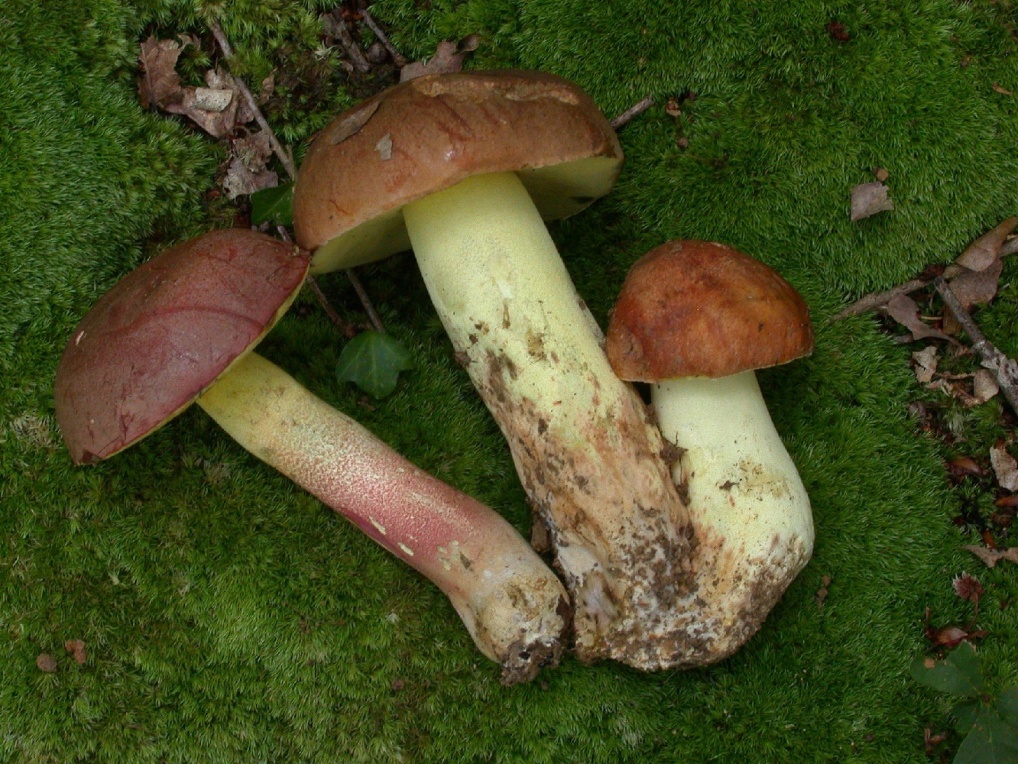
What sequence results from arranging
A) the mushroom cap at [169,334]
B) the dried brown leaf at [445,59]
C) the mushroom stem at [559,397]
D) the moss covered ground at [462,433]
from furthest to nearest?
the dried brown leaf at [445,59], the moss covered ground at [462,433], the mushroom stem at [559,397], the mushroom cap at [169,334]

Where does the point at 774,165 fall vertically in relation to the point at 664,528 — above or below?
above

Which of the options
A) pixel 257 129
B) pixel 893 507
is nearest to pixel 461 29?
pixel 257 129

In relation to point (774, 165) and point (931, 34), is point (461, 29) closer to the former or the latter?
point (774, 165)

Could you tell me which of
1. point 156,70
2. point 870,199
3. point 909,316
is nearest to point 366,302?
point 156,70

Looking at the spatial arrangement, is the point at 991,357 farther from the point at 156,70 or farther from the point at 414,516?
the point at 156,70

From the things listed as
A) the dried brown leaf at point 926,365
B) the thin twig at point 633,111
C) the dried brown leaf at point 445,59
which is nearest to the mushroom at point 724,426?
the thin twig at point 633,111

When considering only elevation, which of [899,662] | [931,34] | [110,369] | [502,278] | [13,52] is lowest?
[899,662]

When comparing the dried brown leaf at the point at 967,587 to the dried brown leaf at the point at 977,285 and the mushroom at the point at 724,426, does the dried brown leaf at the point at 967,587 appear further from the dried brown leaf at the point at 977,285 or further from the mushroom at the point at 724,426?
the dried brown leaf at the point at 977,285
